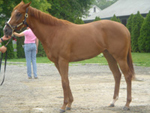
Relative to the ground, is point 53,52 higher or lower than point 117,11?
higher

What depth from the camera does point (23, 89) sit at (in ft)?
29.1

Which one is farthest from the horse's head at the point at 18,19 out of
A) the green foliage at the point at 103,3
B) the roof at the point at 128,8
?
the green foliage at the point at 103,3

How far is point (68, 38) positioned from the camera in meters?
5.96

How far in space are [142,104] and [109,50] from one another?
1.50 meters

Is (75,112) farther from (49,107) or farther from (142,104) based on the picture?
(142,104)

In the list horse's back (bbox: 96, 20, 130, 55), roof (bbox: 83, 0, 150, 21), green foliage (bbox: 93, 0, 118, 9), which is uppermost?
horse's back (bbox: 96, 20, 130, 55)

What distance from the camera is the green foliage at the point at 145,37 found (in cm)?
2776

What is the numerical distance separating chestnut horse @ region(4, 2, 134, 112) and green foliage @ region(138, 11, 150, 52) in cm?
2227

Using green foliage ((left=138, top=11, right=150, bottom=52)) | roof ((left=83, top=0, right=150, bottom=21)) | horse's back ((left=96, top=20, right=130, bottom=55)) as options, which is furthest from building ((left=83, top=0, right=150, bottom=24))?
horse's back ((left=96, top=20, right=130, bottom=55))

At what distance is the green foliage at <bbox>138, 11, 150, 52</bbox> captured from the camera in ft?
91.1

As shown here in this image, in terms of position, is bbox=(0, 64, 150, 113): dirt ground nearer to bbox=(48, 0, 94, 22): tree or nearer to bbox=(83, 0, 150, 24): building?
bbox=(48, 0, 94, 22): tree

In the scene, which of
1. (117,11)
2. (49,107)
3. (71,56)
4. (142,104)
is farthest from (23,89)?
(117,11)

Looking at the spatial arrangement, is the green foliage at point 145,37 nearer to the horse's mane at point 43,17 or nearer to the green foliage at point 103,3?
the horse's mane at point 43,17

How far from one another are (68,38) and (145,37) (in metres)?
23.0
